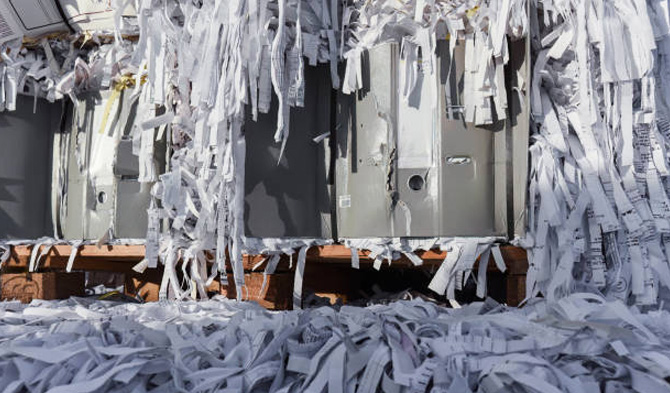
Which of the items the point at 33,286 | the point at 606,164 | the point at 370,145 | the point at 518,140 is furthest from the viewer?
the point at 33,286

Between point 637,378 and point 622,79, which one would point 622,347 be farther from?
point 622,79

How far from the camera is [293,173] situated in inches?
73.4

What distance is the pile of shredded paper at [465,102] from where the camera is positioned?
1496 millimetres

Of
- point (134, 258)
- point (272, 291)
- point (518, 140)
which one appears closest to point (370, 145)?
point (518, 140)

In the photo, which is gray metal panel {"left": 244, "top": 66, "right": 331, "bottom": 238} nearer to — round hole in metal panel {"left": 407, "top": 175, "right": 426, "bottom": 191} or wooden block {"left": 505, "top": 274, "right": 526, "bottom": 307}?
round hole in metal panel {"left": 407, "top": 175, "right": 426, "bottom": 191}

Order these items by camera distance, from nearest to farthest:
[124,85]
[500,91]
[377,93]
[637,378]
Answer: [637,378] → [500,91] → [377,93] → [124,85]

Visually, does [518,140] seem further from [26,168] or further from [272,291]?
[26,168]

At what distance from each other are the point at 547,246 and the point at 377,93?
66 centimetres

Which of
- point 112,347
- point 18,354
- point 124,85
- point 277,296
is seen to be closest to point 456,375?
point 112,347

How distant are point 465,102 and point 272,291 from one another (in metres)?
0.84

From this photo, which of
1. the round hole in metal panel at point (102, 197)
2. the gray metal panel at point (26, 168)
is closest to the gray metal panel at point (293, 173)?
the round hole in metal panel at point (102, 197)

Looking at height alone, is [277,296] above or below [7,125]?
below

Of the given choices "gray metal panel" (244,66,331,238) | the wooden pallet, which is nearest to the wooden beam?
the wooden pallet

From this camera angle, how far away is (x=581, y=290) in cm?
149
